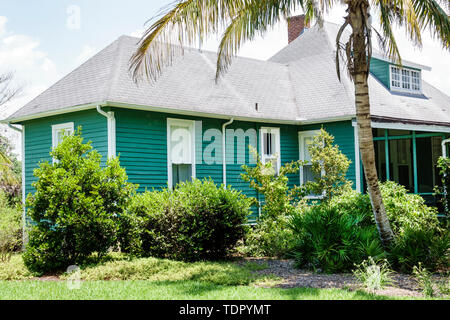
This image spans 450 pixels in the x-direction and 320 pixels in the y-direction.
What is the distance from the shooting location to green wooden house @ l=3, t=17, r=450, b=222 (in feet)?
46.6

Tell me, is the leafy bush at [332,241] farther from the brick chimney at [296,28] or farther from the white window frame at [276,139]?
the brick chimney at [296,28]

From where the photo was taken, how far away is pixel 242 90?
1802 cm

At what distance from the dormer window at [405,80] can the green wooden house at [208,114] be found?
0.06 m

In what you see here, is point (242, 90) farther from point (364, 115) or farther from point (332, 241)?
point (332, 241)

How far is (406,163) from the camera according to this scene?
23.9 m

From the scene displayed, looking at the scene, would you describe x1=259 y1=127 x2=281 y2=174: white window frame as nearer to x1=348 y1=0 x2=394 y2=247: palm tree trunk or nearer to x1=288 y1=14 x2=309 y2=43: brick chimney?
x1=348 y1=0 x2=394 y2=247: palm tree trunk

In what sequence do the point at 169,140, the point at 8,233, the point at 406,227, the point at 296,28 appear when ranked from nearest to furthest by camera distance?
the point at 406,227
the point at 8,233
the point at 169,140
the point at 296,28

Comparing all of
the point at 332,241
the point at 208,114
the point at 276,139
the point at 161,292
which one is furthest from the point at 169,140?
the point at 161,292

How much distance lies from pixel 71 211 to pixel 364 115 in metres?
6.00

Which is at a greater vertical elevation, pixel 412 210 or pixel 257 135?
pixel 257 135

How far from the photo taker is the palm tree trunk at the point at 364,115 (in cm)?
977

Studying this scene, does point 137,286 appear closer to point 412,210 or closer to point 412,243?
point 412,243

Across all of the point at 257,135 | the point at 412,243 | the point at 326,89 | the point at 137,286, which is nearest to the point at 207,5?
the point at 137,286

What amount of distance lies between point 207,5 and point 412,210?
→ 584cm
